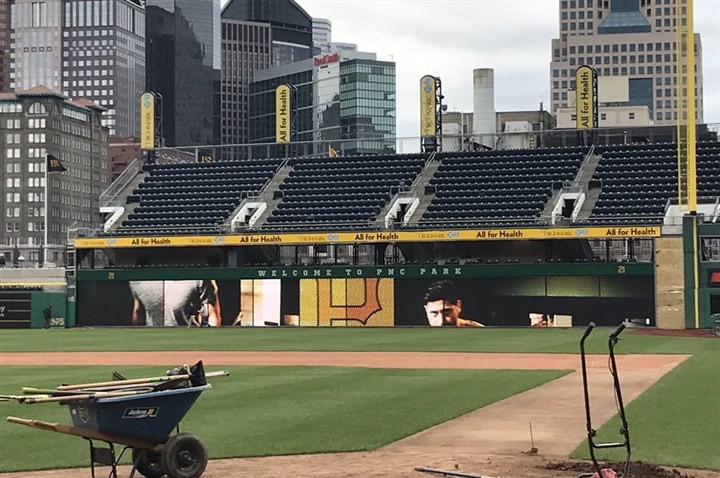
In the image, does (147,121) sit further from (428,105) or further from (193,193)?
(428,105)

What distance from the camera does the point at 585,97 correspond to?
81.6 metres

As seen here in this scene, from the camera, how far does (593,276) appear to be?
66.7 m

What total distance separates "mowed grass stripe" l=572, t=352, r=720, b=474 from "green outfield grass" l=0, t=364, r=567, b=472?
3.54 m

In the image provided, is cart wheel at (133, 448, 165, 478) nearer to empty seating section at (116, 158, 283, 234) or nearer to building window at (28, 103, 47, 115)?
empty seating section at (116, 158, 283, 234)

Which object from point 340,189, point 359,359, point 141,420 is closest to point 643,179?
point 340,189

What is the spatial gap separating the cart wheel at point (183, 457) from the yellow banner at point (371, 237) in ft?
175

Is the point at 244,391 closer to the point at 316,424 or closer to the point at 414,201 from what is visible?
the point at 316,424

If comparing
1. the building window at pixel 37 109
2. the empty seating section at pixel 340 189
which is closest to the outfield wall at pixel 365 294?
the empty seating section at pixel 340 189

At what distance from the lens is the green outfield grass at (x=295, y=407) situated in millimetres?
18922

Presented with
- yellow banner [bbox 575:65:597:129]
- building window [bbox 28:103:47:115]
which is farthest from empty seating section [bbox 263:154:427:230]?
building window [bbox 28:103:47:115]

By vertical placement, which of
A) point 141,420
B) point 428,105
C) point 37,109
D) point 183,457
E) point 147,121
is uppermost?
point 37,109

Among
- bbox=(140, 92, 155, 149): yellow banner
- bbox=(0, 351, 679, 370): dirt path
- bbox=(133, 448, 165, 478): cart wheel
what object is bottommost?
bbox=(0, 351, 679, 370): dirt path

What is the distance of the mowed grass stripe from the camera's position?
687 inches

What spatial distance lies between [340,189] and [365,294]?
12.1m
